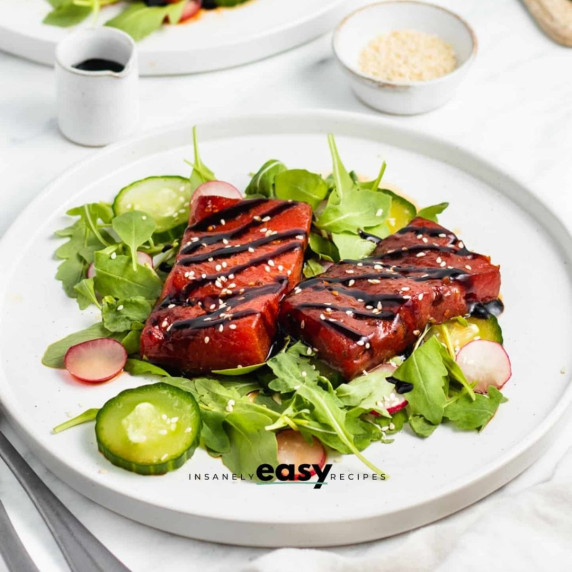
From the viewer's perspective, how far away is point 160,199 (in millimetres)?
4281

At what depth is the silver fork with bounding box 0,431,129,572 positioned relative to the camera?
3006mm

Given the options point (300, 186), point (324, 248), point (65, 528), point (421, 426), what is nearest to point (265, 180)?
point (300, 186)

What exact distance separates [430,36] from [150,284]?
2.65m

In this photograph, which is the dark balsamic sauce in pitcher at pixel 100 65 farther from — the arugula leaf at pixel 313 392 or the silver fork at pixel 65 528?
the silver fork at pixel 65 528

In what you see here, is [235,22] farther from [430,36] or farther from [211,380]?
[211,380]

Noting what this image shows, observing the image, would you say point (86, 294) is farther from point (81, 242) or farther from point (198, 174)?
point (198, 174)

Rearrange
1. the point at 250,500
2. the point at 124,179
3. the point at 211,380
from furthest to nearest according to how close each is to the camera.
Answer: the point at 124,179 < the point at 211,380 < the point at 250,500

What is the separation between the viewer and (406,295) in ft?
11.9

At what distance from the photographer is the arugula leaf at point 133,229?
3943 mm

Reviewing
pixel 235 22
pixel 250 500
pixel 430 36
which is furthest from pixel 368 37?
pixel 250 500

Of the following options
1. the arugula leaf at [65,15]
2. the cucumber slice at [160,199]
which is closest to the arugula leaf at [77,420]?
the cucumber slice at [160,199]

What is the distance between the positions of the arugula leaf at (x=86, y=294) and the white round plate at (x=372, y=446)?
0.05 m

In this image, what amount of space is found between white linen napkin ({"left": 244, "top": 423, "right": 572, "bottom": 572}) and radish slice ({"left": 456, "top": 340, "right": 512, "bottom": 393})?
43cm

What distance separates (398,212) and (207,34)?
1.94 metres
